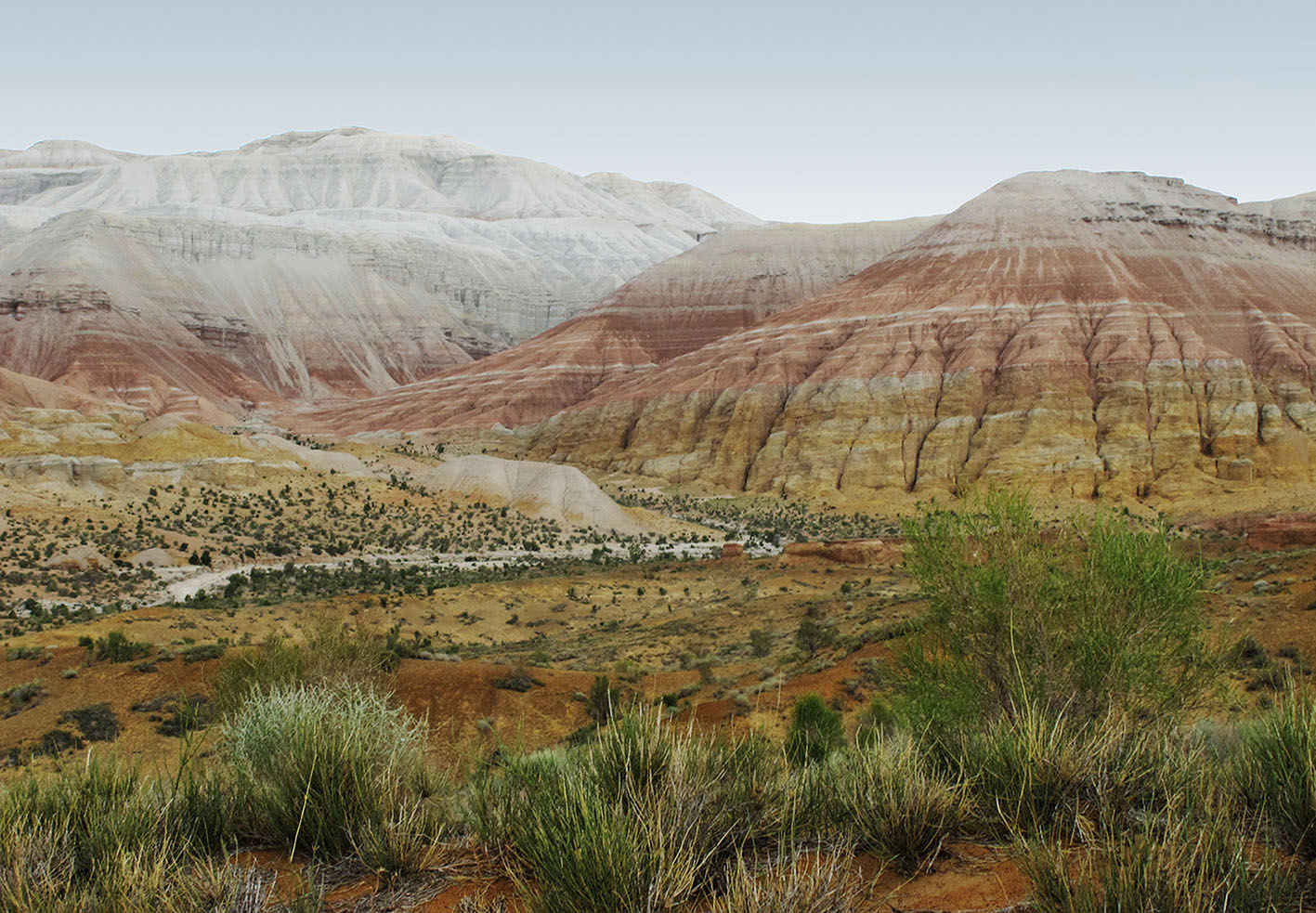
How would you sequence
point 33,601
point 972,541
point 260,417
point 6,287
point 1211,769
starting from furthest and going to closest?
point 6,287
point 260,417
point 33,601
point 972,541
point 1211,769

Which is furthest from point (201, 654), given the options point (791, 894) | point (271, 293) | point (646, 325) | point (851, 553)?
point (271, 293)

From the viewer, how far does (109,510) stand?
4612cm

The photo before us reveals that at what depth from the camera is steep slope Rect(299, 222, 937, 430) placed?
9869cm

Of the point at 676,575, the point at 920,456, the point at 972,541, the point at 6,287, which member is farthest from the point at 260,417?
the point at 972,541

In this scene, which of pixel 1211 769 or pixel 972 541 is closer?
pixel 1211 769

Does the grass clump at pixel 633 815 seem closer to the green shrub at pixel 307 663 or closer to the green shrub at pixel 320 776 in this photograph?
the green shrub at pixel 320 776

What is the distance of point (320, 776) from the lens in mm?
5531

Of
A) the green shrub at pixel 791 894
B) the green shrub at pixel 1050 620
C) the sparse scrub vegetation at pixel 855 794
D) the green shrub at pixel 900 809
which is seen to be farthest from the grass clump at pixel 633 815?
the green shrub at pixel 1050 620

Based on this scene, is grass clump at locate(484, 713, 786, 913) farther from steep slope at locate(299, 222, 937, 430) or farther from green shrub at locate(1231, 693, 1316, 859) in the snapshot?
steep slope at locate(299, 222, 937, 430)

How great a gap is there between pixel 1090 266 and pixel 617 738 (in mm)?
80648

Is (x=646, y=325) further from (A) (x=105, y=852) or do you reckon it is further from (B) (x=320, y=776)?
(A) (x=105, y=852)

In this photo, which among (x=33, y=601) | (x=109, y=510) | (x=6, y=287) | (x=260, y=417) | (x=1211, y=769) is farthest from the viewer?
(x=6, y=287)

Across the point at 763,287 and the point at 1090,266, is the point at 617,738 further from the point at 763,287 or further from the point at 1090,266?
the point at 763,287

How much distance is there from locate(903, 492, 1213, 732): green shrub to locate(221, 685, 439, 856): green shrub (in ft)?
12.8
